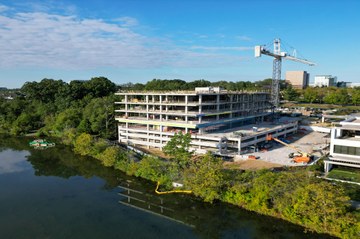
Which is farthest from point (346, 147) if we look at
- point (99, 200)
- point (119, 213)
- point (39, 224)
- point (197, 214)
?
point (39, 224)

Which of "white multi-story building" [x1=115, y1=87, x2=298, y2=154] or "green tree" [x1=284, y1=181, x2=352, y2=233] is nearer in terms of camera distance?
"green tree" [x1=284, y1=181, x2=352, y2=233]

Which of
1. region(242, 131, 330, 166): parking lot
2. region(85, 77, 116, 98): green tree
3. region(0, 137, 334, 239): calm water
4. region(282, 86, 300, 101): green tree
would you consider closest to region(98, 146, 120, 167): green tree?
region(0, 137, 334, 239): calm water

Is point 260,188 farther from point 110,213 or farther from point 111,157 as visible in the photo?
point 111,157

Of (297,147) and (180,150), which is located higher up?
(180,150)

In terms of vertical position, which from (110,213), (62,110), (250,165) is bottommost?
(110,213)

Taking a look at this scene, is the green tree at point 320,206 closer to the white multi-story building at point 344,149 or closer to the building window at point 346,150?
the white multi-story building at point 344,149

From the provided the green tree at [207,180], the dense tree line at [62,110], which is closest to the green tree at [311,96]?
the dense tree line at [62,110]

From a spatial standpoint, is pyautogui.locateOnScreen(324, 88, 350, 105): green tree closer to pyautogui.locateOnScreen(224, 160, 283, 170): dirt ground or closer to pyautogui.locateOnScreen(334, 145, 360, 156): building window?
pyautogui.locateOnScreen(334, 145, 360, 156): building window

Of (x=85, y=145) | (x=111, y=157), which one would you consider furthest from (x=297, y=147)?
(x=85, y=145)
